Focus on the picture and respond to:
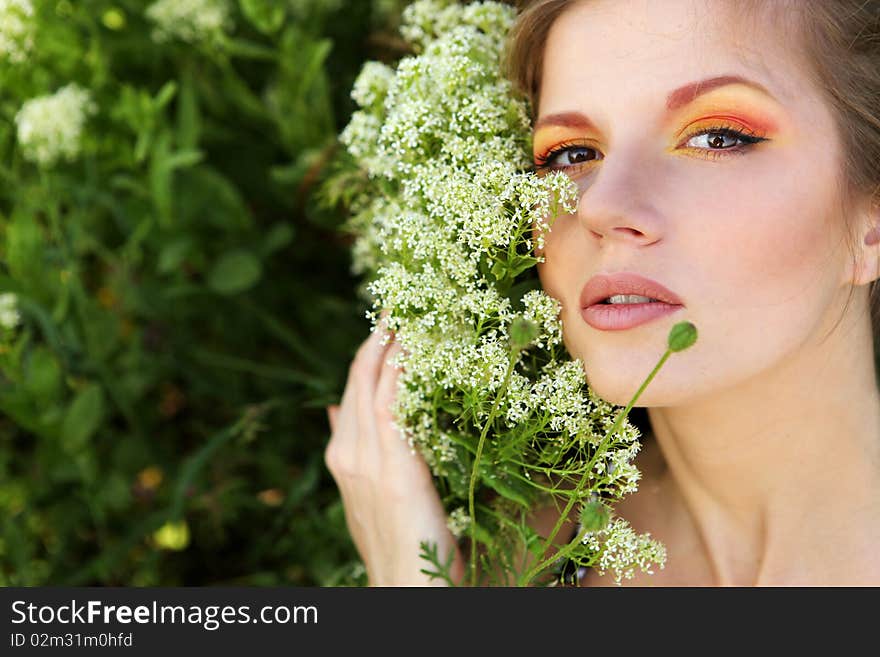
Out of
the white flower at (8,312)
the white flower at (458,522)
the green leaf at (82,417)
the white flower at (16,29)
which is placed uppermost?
the white flower at (16,29)

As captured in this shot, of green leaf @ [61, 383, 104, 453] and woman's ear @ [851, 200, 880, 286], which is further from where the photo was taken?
green leaf @ [61, 383, 104, 453]

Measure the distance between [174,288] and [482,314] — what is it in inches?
36.1

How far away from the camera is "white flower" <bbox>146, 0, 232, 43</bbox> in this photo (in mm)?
1730

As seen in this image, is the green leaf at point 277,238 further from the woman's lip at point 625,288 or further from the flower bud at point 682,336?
the flower bud at point 682,336

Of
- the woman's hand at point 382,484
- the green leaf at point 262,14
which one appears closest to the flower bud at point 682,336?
the woman's hand at point 382,484

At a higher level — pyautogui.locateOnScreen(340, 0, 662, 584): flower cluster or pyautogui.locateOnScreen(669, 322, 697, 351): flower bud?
pyautogui.locateOnScreen(340, 0, 662, 584): flower cluster

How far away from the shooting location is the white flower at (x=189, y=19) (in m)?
1.73

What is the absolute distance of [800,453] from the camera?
1.33 metres

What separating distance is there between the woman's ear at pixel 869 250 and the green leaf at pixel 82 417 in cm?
129

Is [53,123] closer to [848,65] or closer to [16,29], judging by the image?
[16,29]

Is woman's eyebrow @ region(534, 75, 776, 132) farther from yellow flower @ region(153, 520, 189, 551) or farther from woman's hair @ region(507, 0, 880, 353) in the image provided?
yellow flower @ region(153, 520, 189, 551)

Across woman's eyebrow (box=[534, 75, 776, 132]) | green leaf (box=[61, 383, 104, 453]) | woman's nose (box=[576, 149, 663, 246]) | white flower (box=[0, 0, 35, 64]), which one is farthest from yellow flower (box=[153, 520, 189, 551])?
woman's eyebrow (box=[534, 75, 776, 132])

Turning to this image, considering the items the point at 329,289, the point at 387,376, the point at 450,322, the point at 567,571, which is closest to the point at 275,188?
the point at 329,289

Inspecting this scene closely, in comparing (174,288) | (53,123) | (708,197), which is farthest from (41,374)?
(708,197)
